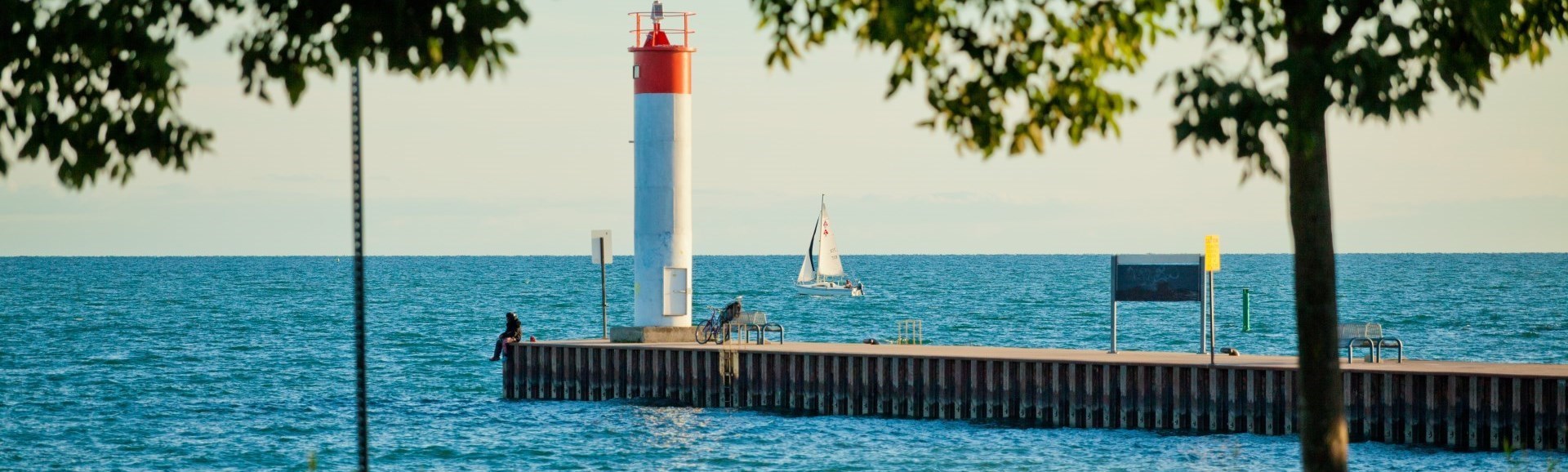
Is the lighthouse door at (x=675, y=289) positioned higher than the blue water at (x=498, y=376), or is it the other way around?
the lighthouse door at (x=675, y=289)

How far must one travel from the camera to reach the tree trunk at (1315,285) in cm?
934

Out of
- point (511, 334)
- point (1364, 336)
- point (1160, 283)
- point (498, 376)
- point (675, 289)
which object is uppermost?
point (1160, 283)

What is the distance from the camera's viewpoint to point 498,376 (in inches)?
1913

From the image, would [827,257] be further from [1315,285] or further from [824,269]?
[1315,285]

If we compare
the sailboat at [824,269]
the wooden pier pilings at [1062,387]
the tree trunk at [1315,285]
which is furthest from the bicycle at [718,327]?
the sailboat at [824,269]

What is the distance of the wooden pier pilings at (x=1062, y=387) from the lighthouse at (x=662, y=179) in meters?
1.38

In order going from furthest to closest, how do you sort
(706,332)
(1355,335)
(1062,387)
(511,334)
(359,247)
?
1. (511,334)
2. (706,332)
3. (1062,387)
4. (1355,335)
5. (359,247)

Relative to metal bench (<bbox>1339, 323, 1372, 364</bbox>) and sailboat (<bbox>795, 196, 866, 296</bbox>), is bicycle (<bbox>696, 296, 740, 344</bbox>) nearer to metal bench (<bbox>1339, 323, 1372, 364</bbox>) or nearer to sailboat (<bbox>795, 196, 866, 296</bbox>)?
metal bench (<bbox>1339, 323, 1372, 364</bbox>)

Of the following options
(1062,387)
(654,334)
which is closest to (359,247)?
(1062,387)

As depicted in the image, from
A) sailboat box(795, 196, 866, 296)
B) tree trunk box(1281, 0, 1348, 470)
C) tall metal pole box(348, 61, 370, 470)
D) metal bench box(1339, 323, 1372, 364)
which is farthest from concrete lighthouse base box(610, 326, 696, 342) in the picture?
sailboat box(795, 196, 866, 296)

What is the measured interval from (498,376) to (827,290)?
6275 cm

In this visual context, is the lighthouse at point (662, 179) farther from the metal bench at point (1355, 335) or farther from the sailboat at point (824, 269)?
the sailboat at point (824, 269)

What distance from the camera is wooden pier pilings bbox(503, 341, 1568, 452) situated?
81.0 ft

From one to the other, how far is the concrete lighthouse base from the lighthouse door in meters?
0.31
